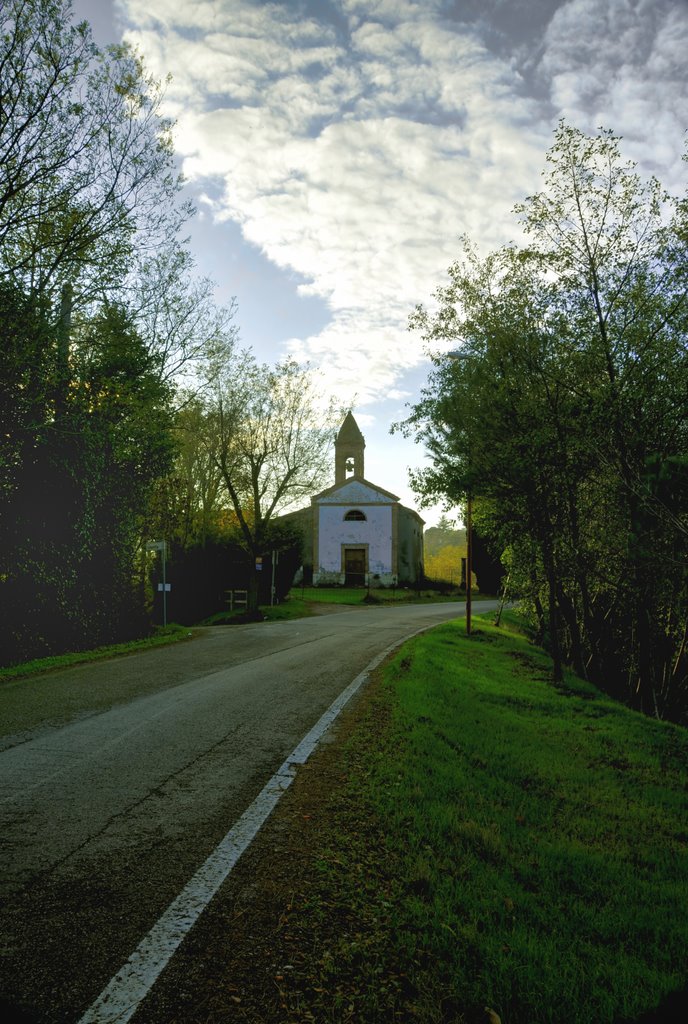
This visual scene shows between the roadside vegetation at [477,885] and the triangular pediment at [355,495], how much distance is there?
44389mm

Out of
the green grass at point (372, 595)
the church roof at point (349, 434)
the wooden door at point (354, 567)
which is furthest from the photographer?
the church roof at point (349, 434)

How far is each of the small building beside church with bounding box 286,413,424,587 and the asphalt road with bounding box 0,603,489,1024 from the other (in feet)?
134

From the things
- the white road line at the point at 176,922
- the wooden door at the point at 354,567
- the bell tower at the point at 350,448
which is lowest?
the white road line at the point at 176,922

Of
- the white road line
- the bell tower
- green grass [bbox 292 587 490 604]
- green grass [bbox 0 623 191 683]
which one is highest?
the bell tower

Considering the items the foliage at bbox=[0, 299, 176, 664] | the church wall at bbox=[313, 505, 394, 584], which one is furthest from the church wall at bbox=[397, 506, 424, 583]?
the foliage at bbox=[0, 299, 176, 664]

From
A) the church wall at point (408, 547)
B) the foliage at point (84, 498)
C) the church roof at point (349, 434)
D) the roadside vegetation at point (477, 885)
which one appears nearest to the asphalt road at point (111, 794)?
the roadside vegetation at point (477, 885)

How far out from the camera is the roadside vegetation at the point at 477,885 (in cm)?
266

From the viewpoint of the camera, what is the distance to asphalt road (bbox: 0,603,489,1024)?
2.71 meters

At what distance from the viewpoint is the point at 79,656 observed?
42.3ft

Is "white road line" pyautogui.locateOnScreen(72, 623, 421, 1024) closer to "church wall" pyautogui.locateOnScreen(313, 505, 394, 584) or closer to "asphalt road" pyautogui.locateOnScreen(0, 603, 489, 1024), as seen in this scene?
"asphalt road" pyautogui.locateOnScreen(0, 603, 489, 1024)

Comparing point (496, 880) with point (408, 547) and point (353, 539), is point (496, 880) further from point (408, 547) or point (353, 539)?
point (408, 547)

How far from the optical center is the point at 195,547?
99.7 feet

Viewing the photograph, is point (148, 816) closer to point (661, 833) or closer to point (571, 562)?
point (661, 833)

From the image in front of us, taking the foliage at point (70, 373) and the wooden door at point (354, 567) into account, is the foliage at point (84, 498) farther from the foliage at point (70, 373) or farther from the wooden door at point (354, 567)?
the wooden door at point (354, 567)
